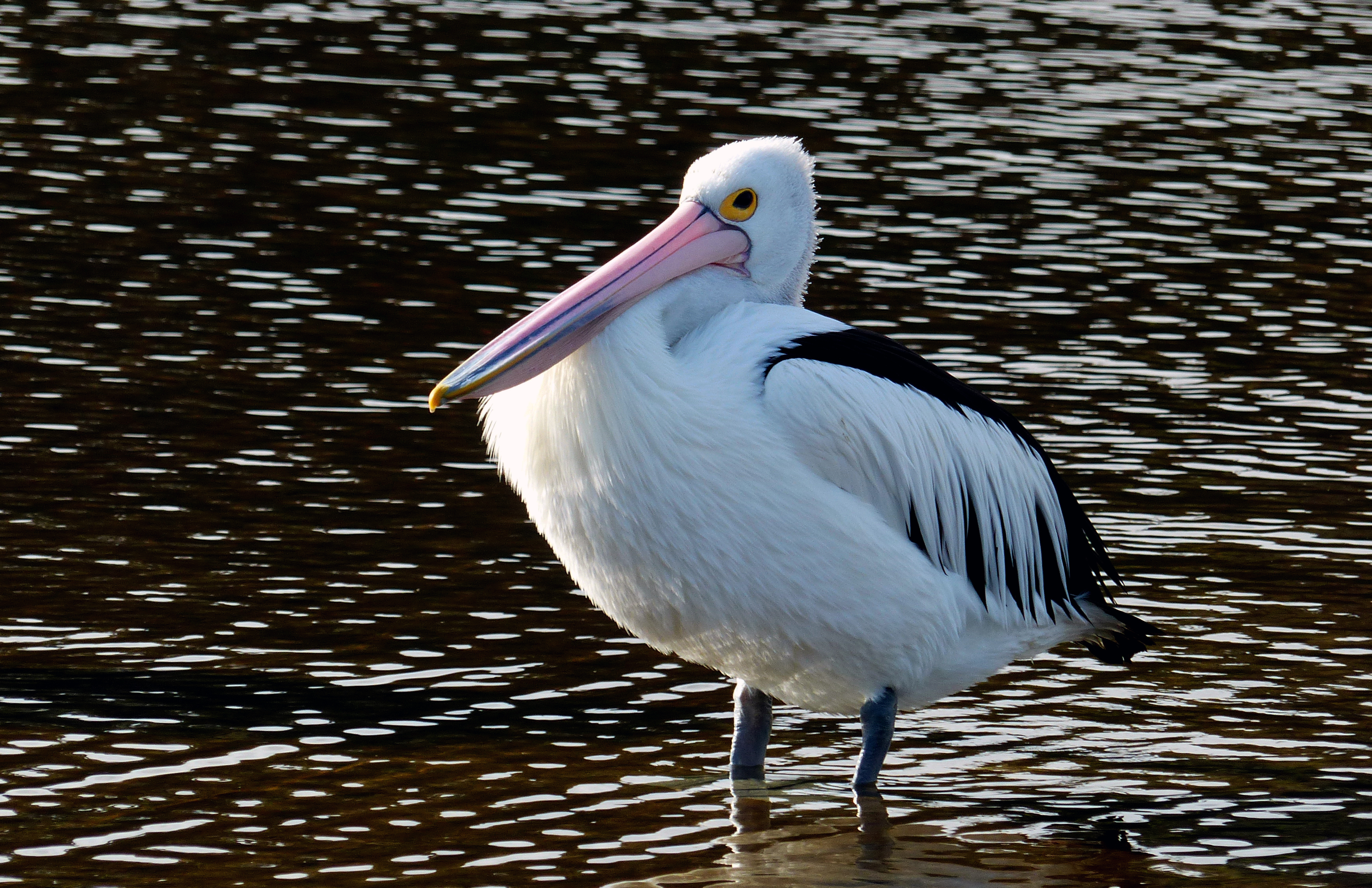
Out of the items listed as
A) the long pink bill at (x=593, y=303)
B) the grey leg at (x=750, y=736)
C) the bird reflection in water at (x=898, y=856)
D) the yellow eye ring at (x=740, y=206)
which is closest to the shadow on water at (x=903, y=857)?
the bird reflection in water at (x=898, y=856)

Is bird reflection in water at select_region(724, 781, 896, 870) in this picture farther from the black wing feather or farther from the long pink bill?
the long pink bill

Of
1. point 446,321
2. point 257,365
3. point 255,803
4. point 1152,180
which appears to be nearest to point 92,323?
point 257,365

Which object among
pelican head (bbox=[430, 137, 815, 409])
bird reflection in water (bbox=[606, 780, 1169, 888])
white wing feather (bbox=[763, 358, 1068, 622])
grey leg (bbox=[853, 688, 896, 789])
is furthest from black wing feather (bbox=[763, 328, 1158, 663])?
bird reflection in water (bbox=[606, 780, 1169, 888])

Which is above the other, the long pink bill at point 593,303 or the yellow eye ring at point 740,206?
the yellow eye ring at point 740,206

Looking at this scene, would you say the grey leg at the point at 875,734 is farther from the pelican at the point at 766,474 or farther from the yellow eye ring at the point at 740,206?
the yellow eye ring at the point at 740,206

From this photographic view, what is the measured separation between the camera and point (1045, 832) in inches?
237

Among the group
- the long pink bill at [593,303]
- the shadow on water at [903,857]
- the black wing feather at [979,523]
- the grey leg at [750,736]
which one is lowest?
the shadow on water at [903,857]

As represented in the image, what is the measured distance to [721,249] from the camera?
594cm

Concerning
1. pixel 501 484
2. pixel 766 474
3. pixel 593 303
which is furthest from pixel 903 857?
pixel 501 484

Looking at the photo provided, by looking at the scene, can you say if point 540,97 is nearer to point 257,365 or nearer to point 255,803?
point 257,365

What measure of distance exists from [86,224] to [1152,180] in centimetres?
738

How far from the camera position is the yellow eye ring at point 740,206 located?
19.4 feet

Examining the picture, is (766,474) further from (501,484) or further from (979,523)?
(501,484)

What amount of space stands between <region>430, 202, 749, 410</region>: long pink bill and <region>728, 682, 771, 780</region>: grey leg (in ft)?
4.14
